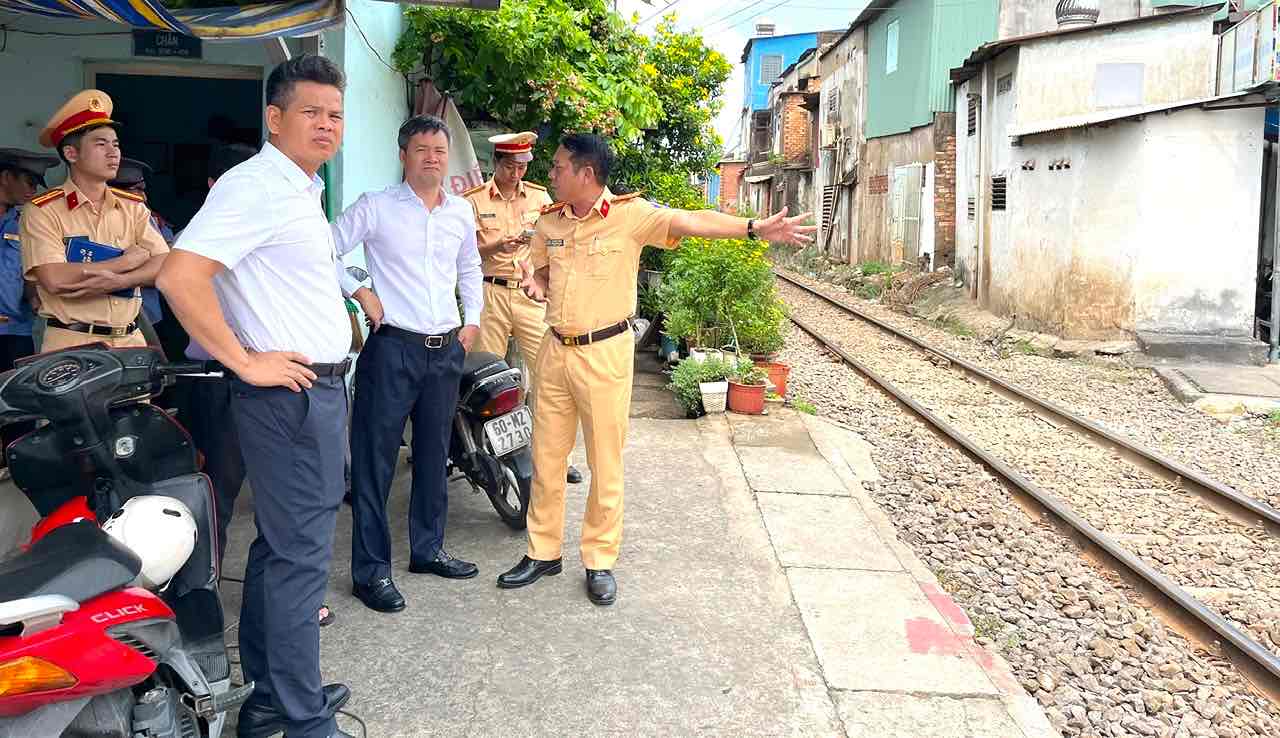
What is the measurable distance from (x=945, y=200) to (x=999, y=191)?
4.01 m

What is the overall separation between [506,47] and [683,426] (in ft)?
10.2

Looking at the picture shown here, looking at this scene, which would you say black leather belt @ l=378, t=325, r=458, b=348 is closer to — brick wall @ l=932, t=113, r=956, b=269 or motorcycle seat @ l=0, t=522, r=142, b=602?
motorcycle seat @ l=0, t=522, r=142, b=602

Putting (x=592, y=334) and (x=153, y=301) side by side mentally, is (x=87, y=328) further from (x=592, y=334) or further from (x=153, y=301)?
(x=592, y=334)

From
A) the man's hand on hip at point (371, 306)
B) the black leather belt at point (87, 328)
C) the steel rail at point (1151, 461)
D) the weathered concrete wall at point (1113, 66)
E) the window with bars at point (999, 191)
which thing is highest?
the weathered concrete wall at point (1113, 66)

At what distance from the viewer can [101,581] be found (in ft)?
7.71

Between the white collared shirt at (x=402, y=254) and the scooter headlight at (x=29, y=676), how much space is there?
6.98 feet

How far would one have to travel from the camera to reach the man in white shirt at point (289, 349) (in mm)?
2721

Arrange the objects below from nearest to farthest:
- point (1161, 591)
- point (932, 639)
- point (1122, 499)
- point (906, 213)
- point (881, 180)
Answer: point (932, 639), point (1161, 591), point (1122, 499), point (906, 213), point (881, 180)

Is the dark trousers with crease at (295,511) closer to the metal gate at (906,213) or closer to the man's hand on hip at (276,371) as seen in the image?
the man's hand on hip at (276,371)

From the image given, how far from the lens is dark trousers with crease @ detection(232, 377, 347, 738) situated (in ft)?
9.33

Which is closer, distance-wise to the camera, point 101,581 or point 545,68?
point 101,581

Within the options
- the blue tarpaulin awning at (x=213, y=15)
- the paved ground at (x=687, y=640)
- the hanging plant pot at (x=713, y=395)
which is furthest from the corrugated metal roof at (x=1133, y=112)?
the blue tarpaulin awning at (x=213, y=15)

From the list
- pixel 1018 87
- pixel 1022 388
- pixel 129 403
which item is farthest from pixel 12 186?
pixel 1018 87

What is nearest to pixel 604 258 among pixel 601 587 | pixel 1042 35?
pixel 601 587
